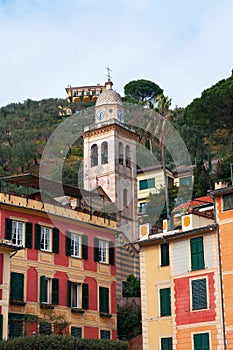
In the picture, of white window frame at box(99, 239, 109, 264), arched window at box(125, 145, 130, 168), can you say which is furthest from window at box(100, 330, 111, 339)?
arched window at box(125, 145, 130, 168)

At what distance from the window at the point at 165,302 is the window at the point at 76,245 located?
773 centimetres

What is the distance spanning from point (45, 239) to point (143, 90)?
8400 cm

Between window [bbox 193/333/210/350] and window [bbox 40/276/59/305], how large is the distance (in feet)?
31.2

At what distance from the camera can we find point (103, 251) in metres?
45.4

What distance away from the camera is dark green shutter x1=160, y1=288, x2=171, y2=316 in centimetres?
3684

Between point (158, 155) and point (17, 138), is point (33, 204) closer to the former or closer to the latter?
point (158, 155)

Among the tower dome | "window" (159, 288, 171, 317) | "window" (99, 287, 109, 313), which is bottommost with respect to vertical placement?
"window" (159, 288, 171, 317)

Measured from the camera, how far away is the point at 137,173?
270 ft

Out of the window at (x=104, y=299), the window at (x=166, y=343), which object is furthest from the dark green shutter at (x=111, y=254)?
the window at (x=166, y=343)

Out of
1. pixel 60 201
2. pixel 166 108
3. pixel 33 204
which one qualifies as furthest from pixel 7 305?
Result: pixel 166 108

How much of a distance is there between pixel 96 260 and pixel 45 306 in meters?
5.63

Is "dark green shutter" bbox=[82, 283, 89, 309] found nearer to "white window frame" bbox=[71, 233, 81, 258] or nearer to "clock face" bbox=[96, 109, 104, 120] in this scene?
"white window frame" bbox=[71, 233, 81, 258]

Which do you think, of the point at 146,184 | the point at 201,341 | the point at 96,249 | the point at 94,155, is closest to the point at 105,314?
the point at 96,249

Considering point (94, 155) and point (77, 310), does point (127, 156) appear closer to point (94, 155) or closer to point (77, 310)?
point (94, 155)
